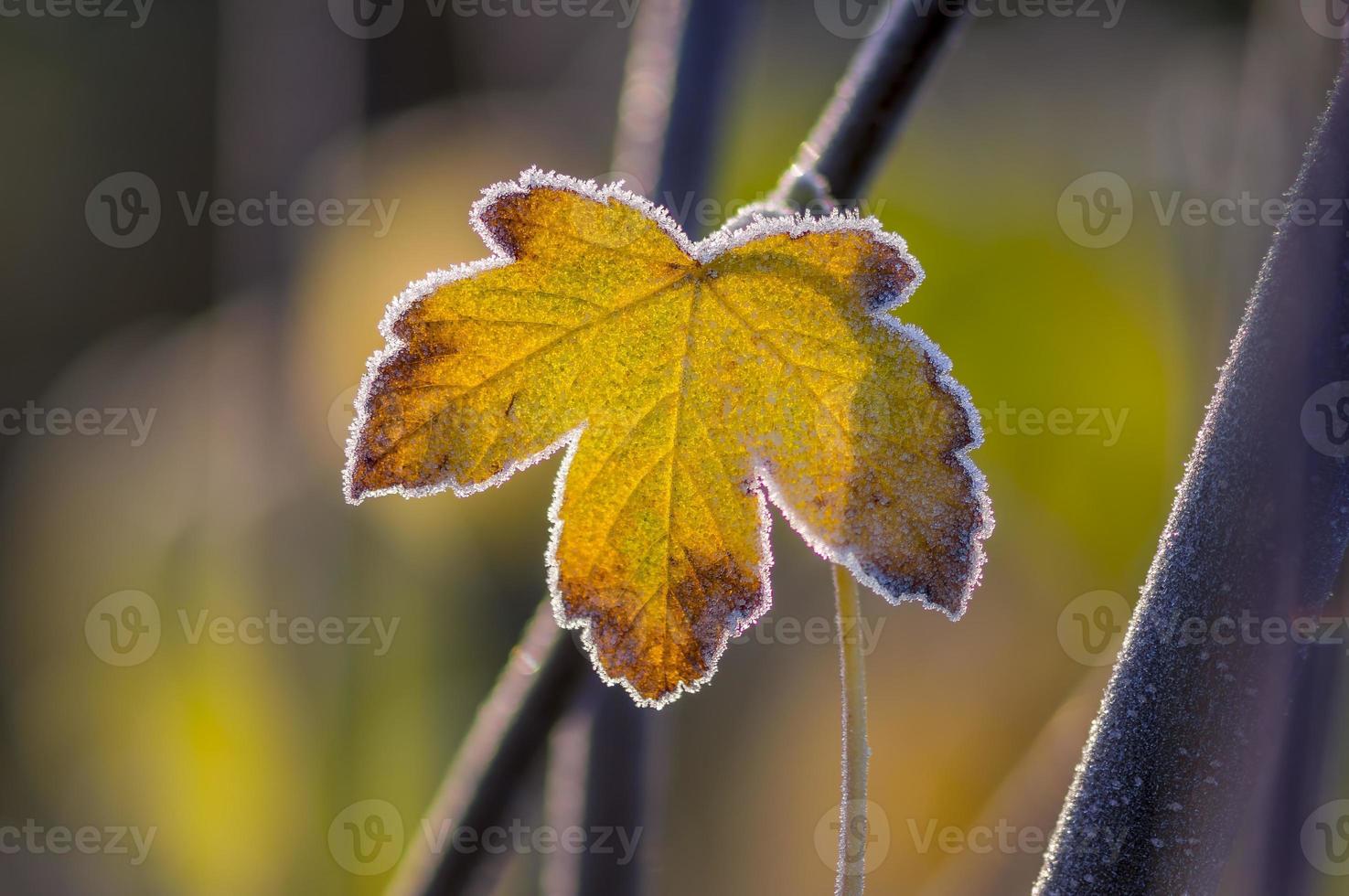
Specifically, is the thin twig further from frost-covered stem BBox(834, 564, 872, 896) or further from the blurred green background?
frost-covered stem BBox(834, 564, 872, 896)

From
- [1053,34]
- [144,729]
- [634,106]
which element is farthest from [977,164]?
[144,729]

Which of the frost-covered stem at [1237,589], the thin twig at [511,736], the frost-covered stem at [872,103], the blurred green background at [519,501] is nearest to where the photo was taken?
the frost-covered stem at [1237,589]

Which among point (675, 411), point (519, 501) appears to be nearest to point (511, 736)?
point (675, 411)

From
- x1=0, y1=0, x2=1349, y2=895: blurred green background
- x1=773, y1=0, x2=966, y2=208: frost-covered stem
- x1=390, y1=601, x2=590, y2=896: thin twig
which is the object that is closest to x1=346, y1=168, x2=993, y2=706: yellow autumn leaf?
x1=773, y1=0, x2=966, y2=208: frost-covered stem

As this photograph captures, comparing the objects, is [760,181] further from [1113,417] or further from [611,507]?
[611,507]

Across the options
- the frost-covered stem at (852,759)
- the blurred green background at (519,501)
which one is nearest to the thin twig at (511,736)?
the blurred green background at (519,501)

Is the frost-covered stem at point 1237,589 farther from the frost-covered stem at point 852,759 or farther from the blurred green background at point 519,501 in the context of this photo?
the blurred green background at point 519,501

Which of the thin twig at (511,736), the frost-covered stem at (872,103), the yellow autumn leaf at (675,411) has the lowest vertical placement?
the thin twig at (511,736)

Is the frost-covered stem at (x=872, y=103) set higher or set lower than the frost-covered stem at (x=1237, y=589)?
higher
